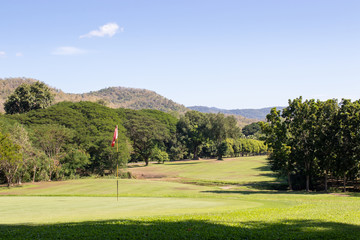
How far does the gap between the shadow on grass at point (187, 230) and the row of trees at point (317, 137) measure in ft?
97.6

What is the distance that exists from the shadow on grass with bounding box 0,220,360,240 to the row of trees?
A: 29758 mm

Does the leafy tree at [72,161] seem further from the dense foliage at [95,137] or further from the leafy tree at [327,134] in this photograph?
the leafy tree at [327,134]

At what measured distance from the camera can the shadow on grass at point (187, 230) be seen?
11773mm

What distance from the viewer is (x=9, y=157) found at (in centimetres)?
4678

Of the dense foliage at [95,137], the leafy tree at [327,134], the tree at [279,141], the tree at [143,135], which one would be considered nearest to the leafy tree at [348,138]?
the leafy tree at [327,134]

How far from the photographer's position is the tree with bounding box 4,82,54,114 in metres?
100

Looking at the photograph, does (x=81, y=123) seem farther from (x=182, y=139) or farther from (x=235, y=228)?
(x=235, y=228)

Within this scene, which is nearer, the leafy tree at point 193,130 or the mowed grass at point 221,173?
the mowed grass at point 221,173

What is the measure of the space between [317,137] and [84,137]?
157ft

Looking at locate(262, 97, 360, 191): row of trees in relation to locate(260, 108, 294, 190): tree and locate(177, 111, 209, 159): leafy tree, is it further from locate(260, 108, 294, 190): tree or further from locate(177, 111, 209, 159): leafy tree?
locate(177, 111, 209, 159): leafy tree

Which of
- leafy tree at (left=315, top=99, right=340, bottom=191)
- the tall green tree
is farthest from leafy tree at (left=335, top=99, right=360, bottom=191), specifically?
the tall green tree

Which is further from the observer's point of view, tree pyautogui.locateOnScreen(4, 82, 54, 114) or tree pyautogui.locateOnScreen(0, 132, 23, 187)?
tree pyautogui.locateOnScreen(4, 82, 54, 114)

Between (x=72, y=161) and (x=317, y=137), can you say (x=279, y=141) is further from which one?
(x=72, y=161)

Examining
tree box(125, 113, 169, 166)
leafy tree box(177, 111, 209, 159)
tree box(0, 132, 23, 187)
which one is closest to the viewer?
tree box(0, 132, 23, 187)
